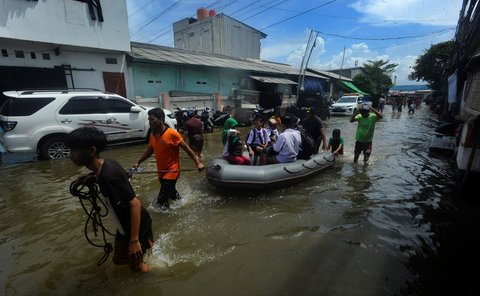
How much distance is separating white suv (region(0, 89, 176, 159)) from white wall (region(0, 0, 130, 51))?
3889mm

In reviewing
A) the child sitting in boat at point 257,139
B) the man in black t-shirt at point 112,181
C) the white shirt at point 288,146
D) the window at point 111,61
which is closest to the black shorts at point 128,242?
the man in black t-shirt at point 112,181

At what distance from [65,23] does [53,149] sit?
6.15m

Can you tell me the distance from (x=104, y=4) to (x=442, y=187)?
45.6 feet

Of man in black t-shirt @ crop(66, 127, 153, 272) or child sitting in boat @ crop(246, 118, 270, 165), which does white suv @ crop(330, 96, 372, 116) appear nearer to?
child sitting in boat @ crop(246, 118, 270, 165)

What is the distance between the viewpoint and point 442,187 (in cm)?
571

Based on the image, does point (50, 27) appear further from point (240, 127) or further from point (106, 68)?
point (240, 127)

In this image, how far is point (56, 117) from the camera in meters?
7.41

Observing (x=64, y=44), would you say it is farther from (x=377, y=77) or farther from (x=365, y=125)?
(x=377, y=77)

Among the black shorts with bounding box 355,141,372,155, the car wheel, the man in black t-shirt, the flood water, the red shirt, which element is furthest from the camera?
the car wheel

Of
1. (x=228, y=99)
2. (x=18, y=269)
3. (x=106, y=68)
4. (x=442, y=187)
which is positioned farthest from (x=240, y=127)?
(x=18, y=269)

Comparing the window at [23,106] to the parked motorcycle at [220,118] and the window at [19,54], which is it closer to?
the window at [19,54]

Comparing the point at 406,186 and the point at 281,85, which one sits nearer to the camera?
the point at 406,186


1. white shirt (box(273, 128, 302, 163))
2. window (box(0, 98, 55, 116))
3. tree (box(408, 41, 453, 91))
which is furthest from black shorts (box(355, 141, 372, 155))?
tree (box(408, 41, 453, 91))

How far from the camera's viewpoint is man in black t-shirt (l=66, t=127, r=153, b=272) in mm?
2039
